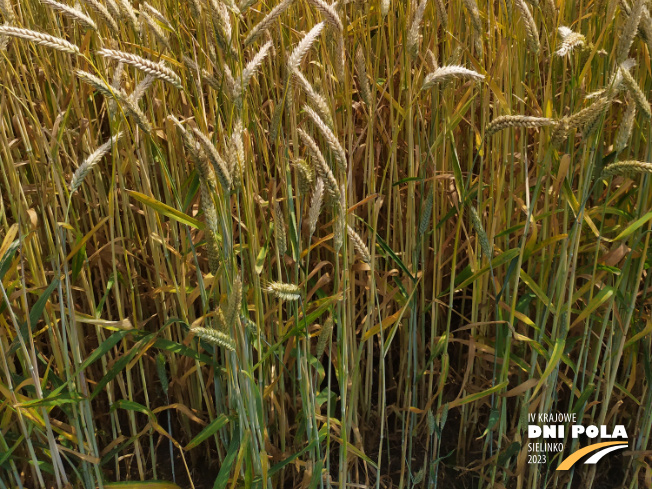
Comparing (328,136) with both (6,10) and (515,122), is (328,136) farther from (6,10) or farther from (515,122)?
(6,10)

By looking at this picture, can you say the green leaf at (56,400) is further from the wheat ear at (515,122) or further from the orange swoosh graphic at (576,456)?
the orange swoosh graphic at (576,456)

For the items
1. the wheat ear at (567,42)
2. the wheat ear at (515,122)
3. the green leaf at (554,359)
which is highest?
the wheat ear at (567,42)

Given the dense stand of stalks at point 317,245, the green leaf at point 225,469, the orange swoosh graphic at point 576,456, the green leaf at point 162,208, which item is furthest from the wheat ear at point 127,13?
the orange swoosh graphic at point 576,456

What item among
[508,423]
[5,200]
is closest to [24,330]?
[5,200]

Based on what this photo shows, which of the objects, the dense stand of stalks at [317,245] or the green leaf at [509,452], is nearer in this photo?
the dense stand of stalks at [317,245]

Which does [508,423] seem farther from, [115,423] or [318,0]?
[318,0]

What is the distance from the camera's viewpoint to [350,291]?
1210 millimetres

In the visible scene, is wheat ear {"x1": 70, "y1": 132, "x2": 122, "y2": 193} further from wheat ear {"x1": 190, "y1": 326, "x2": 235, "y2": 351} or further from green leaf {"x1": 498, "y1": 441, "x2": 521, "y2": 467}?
green leaf {"x1": 498, "y1": 441, "x2": 521, "y2": 467}

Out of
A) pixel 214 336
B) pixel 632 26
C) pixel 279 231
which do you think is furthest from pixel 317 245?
pixel 632 26

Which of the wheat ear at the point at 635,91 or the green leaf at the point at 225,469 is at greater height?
the wheat ear at the point at 635,91

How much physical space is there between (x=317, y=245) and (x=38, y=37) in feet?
2.05

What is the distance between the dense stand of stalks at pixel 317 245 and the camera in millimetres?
935

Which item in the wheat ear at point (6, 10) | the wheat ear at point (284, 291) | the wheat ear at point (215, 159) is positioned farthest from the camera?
the wheat ear at point (6, 10)

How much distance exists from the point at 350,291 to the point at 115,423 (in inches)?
22.7
